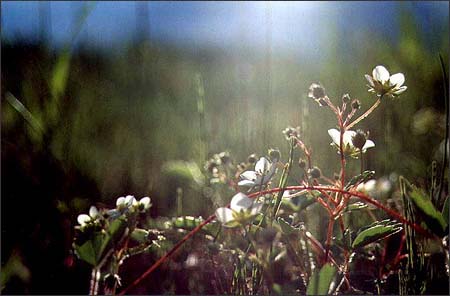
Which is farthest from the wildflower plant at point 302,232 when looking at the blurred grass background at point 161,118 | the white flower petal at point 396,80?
the blurred grass background at point 161,118

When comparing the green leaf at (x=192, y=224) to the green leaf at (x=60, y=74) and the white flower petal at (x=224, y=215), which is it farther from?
the green leaf at (x=60, y=74)

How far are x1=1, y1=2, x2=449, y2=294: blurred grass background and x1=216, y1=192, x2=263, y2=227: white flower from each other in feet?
1.16

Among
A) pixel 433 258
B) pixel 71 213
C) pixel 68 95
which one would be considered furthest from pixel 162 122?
pixel 433 258

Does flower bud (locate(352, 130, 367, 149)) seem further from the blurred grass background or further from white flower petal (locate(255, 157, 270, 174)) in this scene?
the blurred grass background

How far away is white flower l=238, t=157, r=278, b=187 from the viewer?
2.02 ft

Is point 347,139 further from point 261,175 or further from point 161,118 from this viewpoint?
point 161,118

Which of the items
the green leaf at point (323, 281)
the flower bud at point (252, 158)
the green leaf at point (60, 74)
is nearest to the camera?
the green leaf at point (323, 281)

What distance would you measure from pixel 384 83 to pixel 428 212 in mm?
159

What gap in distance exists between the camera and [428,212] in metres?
0.58

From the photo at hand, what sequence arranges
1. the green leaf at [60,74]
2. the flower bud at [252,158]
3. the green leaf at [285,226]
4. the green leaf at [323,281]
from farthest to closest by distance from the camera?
the green leaf at [60,74] < the flower bud at [252,158] < the green leaf at [285,226] < the green leaf at [323,281]

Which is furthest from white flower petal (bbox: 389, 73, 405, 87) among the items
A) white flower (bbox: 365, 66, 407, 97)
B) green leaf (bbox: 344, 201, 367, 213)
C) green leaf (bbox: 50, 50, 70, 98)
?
green leaf (bbox: 50, 50, 70, 98)

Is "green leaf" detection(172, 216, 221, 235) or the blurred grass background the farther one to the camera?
the blurred grass background

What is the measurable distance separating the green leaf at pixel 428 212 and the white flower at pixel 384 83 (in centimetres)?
13

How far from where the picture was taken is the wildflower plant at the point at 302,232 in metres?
0.59
